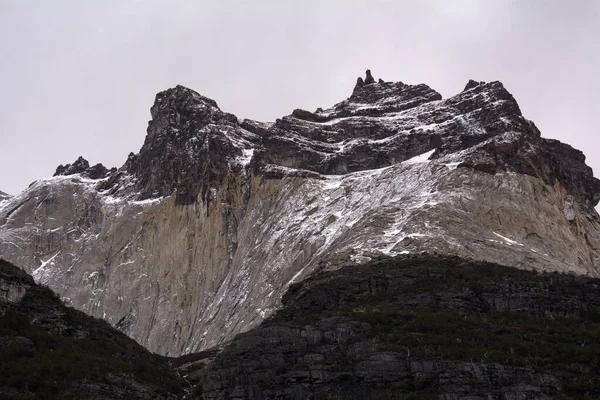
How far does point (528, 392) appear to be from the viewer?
249 feet

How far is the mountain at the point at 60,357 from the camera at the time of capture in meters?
78.4

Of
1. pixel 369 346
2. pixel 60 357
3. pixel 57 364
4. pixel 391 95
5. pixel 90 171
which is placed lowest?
pixel 57 364

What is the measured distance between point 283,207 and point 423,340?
58174mm

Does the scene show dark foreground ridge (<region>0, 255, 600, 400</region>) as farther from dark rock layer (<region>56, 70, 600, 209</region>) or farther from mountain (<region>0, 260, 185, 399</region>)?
dark rock layer (<region>56, 70, 600, 209</region>)

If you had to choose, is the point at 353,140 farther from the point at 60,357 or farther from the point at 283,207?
the point at 60,357

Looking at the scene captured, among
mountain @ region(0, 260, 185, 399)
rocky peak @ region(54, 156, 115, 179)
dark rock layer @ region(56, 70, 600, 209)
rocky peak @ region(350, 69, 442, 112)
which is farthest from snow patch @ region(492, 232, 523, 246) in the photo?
rocky peak @ region(54, 156, 115, 179)

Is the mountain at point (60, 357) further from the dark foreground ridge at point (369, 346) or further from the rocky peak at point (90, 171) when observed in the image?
the rocky peak at point (90, 171)

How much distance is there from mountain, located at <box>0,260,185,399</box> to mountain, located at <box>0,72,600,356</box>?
2402 cm

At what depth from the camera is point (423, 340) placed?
8588cm

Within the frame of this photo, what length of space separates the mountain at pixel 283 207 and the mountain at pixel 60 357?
24024mm

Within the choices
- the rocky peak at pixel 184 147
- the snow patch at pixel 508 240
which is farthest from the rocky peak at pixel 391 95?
the snow patch at pixel 508 240

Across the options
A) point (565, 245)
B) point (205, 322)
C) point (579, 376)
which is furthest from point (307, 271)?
point (579, 376)

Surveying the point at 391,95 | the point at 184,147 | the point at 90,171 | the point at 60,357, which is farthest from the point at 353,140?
the point at 60,357

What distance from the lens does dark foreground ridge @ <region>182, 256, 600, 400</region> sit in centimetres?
7919
